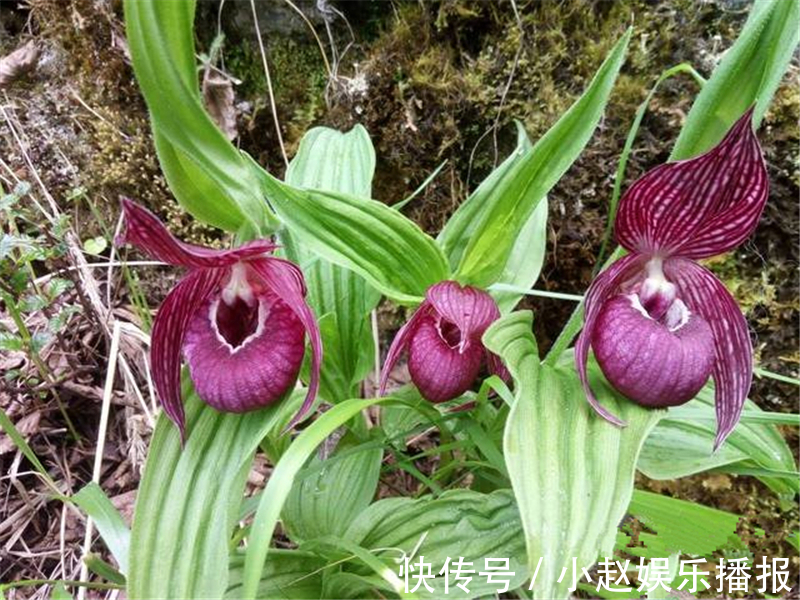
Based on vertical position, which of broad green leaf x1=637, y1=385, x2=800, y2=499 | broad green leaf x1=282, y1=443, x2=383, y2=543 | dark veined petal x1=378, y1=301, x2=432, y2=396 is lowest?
broad green leaf x1=282, y1=443, x2=383, y2=543

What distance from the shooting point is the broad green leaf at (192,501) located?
840mm

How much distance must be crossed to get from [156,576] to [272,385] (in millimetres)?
265

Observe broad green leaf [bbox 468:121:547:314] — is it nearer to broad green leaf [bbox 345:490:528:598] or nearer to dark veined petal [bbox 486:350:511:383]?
dark veined petal [bbox 486:350:511:383]

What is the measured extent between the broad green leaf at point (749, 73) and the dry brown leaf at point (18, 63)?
63.7 inches

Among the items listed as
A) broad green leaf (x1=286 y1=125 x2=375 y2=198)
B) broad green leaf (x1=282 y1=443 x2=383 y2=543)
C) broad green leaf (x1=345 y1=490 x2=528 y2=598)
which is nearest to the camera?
broad green leaf (x1=345 y1=490 x2=528 y2=598)

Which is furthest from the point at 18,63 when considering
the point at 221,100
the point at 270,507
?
the point at 270,507

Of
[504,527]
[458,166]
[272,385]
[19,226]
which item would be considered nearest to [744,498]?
[504,527]

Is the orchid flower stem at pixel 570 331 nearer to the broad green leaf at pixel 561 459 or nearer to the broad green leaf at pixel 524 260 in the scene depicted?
the broad green leaf at pixel 561 459

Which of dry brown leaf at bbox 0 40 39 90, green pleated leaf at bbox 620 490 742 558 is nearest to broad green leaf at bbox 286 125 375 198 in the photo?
green pleated leaf at bbox 620 490 742 558

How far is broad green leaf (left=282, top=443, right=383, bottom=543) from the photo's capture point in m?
1.13

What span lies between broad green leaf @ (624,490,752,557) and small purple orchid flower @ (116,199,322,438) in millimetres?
542

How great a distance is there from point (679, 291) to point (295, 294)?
0.53m

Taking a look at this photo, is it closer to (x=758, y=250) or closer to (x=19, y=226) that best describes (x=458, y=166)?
(x=758, y=250)

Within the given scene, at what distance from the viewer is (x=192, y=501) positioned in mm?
889
